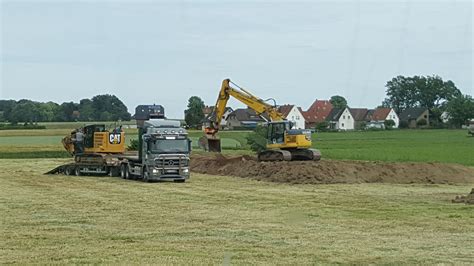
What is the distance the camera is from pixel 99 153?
4288cm

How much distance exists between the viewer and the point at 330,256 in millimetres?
14727

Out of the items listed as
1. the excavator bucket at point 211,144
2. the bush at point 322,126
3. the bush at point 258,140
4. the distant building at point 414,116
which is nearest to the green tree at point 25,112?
the bush at point 322,126

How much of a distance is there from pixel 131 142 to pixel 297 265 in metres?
44.4

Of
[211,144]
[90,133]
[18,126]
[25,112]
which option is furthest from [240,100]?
[25,112]

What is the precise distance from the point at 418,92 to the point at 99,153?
120 m

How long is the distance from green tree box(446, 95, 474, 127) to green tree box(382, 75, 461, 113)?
39.8 ft

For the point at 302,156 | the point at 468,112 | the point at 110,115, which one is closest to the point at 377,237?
the point at 302,156

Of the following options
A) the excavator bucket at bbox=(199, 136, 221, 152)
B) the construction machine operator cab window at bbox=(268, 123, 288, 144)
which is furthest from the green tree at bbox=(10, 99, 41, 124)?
the construction machine operator cab window at bbox=(268, 123, 288, 144)

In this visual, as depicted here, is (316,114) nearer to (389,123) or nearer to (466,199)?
(389,123)

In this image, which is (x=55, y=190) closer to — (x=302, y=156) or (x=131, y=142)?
(x=302, y=156)

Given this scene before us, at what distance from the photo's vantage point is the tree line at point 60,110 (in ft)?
394

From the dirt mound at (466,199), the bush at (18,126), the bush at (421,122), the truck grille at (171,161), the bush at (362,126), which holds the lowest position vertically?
the dirt mound at (466,199)

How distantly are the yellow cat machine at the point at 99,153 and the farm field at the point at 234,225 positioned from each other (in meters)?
8.52

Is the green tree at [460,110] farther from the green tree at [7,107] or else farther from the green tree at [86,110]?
the green tree at [7,107]
